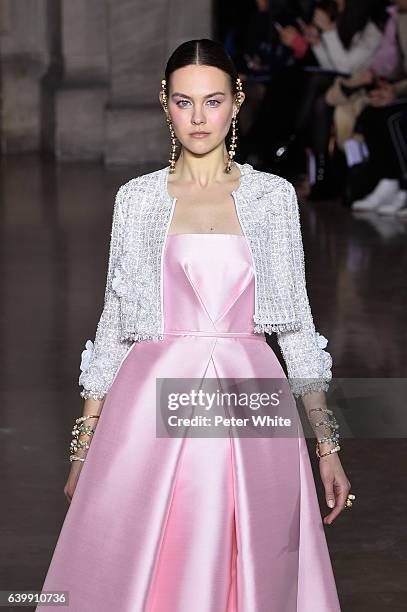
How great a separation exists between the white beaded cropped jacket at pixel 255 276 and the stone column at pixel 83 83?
1223cm

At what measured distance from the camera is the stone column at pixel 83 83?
48.9 ft

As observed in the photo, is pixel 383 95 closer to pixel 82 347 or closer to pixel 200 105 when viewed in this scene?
pixel 82 347

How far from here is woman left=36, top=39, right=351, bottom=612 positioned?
2.50 metres

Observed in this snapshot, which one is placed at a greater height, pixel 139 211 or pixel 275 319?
pixel 139 211

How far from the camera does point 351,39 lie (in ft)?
36.1

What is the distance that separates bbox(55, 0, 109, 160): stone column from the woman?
12264mm

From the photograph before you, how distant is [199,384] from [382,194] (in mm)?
8157

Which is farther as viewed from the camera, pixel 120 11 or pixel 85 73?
pixel 85 73

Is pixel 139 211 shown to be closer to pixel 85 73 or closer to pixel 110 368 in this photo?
pixel 110 368

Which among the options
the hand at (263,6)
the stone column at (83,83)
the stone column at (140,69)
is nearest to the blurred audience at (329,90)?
the hand at (263,6)

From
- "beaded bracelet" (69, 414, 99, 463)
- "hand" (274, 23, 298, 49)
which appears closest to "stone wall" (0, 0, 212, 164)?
"hand" (274, 23, 298, 49)

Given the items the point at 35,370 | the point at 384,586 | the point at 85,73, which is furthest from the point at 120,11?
the point at 384,586

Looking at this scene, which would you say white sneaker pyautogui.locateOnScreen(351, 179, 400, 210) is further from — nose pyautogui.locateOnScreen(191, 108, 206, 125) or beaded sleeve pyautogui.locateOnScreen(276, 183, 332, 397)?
nose pyautogui.locateOnScreen(191, 108, 206, 125)

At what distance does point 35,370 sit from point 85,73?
31.8ft
